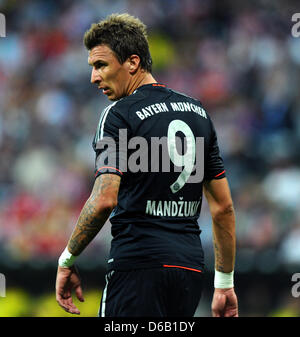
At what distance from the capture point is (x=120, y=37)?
10.5 ft

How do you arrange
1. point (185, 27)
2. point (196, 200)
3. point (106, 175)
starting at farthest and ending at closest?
point (185, 27) < point (196, 200) < point (106, 175)

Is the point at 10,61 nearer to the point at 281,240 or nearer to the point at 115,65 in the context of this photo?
the point at 281,240

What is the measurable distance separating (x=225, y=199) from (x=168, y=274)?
59 centimetres

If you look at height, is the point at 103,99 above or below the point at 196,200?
above

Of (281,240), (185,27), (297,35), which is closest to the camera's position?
(281,240)

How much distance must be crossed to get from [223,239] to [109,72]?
1.09m

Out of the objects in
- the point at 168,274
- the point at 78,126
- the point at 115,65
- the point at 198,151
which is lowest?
the point at 168,274

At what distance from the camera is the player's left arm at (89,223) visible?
2.86 m

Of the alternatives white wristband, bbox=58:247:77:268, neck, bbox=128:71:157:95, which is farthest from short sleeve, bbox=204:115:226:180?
white wristband, bbox=58:247:77:268

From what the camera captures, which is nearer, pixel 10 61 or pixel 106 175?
pixel 106 175

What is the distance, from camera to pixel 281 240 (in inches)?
281

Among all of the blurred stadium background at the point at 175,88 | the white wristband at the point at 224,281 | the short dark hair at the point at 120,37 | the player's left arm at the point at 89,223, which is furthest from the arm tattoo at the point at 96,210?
the blurred stadium background at the point at 175,88

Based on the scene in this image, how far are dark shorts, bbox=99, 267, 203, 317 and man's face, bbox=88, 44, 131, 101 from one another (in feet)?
3.15

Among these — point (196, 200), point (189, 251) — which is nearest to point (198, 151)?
point (196, 200)
